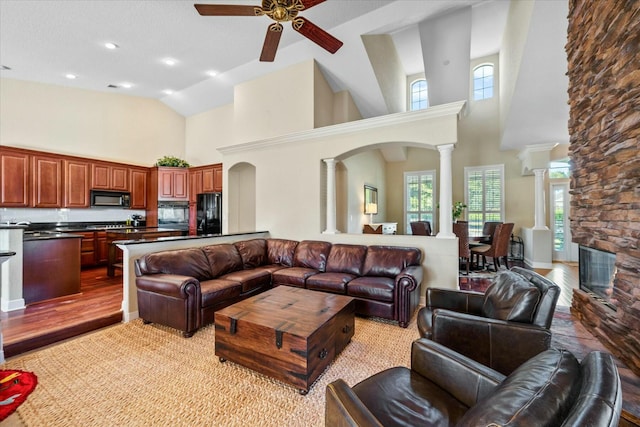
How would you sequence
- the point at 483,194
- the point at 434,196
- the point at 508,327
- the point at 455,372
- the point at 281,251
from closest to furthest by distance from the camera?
the point at 455,372 → the point at 508,327 → the point at 281,251 → the point at 483,194 → the point at 434,196

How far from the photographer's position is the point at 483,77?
759 centimetres

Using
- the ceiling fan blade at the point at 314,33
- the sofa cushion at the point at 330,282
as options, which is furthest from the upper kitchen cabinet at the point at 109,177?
the ceiling fan blade at the point at 314,33

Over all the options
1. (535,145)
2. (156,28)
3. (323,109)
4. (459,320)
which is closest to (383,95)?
(323,109)

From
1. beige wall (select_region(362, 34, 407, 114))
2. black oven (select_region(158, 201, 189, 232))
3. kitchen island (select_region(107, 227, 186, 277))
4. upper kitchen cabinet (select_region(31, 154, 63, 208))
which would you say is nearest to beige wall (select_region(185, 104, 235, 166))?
black oven (select_region(158, 201, 189, 232))

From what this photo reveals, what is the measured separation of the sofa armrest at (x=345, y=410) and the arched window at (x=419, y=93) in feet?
28.0

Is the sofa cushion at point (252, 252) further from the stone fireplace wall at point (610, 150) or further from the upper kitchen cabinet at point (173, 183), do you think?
the stone fireplace wall at point (610, 150)

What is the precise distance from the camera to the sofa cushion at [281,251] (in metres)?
4.35

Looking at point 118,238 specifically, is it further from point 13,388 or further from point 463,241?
point 463,241

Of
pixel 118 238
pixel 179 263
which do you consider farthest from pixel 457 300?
pixel 118 238

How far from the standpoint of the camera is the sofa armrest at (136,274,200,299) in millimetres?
2705

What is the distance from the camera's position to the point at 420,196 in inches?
338

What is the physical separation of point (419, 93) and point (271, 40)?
6.55 metres

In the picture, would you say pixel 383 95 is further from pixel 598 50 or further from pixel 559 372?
pixel 559 372

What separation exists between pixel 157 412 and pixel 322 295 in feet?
5.23
